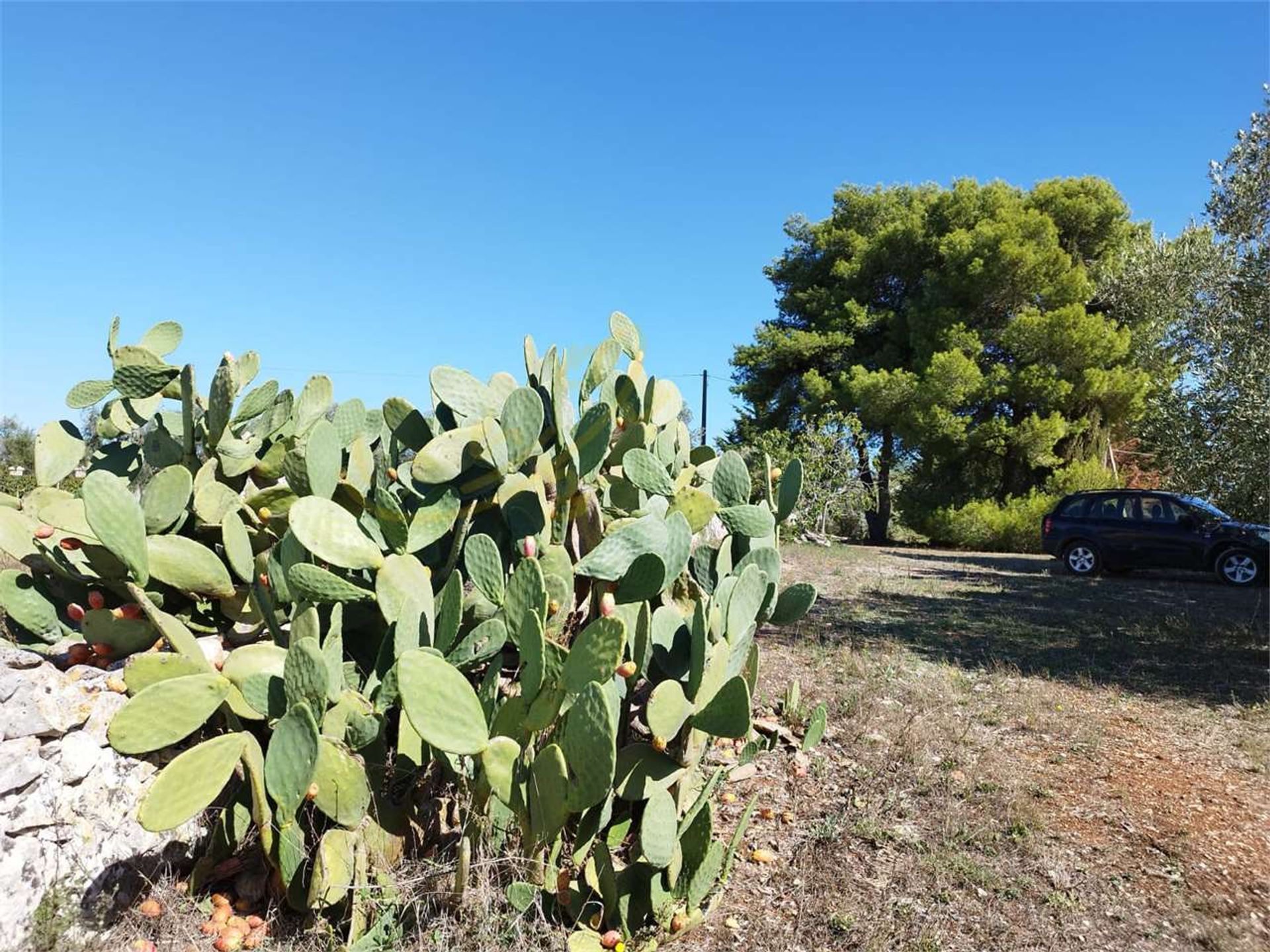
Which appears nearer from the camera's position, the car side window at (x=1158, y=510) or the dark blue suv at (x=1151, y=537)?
the dark blue suv at (x=1151, y=537)

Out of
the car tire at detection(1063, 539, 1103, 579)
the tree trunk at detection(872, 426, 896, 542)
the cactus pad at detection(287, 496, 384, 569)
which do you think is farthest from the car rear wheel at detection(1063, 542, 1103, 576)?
the cactus pad at detection(287, 496, 384, 569)

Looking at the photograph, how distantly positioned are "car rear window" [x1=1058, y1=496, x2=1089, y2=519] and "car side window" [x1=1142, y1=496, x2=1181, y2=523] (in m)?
0.84

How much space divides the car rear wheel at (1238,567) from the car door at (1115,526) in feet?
3.78

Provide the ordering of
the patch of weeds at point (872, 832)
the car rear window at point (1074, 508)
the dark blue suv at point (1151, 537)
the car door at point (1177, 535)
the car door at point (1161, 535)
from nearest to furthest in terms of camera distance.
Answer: the patch of weeds at point (872, 832), the dark blue suv at point (1151, 537), the car door at point (1177, 535), the car door at point (1161, 535), the car rear window at point (1074, 508)

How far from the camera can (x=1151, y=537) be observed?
12.6 meters

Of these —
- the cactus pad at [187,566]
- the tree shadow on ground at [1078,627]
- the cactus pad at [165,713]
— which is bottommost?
the tree shadow on ground at [1078,627]

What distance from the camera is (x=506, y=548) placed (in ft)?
8.82

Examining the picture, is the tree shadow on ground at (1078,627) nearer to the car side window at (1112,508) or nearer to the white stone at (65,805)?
the car side window at (1112,508)

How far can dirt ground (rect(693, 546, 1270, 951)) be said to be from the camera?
2.56m

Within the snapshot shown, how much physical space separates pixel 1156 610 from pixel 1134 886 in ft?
24.1

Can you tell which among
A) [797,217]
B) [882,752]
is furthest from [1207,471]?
[797,217]

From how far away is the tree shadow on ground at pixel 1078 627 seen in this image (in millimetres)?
5766

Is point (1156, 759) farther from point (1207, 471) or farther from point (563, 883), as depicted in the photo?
point (1207, 471)

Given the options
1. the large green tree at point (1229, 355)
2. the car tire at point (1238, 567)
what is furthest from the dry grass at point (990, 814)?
the car tire at point (1238, 567)
